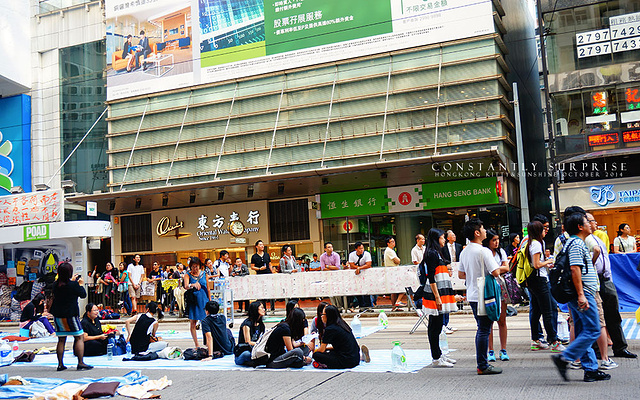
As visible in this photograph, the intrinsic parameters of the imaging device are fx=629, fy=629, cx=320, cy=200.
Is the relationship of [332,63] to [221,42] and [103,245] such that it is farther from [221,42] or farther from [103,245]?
[103,245]

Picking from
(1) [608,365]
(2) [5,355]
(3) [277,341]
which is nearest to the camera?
(1) [608,365]

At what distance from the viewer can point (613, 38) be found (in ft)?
80.8

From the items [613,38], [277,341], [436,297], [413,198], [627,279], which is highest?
[613,38]

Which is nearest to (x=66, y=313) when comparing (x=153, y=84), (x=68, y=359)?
(x=68, y=359)

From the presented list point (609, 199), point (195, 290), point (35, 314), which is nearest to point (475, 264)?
point (195, 290)

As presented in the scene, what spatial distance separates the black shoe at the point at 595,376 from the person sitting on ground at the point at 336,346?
3357mm

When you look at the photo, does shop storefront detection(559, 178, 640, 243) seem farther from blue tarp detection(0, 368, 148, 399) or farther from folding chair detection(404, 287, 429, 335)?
blue tarp detection(0, 368, 148, 399)

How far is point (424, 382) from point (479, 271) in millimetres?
1580

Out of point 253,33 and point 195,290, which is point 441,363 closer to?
point 195,290

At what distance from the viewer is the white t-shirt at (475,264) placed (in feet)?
26.5

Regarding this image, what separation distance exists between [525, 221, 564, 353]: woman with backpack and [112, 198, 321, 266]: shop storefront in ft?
59.2

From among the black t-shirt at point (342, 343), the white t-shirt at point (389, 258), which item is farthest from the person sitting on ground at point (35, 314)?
the black t-shirt at point (342, 343)

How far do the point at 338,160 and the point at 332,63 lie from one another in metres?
4.31

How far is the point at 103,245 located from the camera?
37.4 metres
